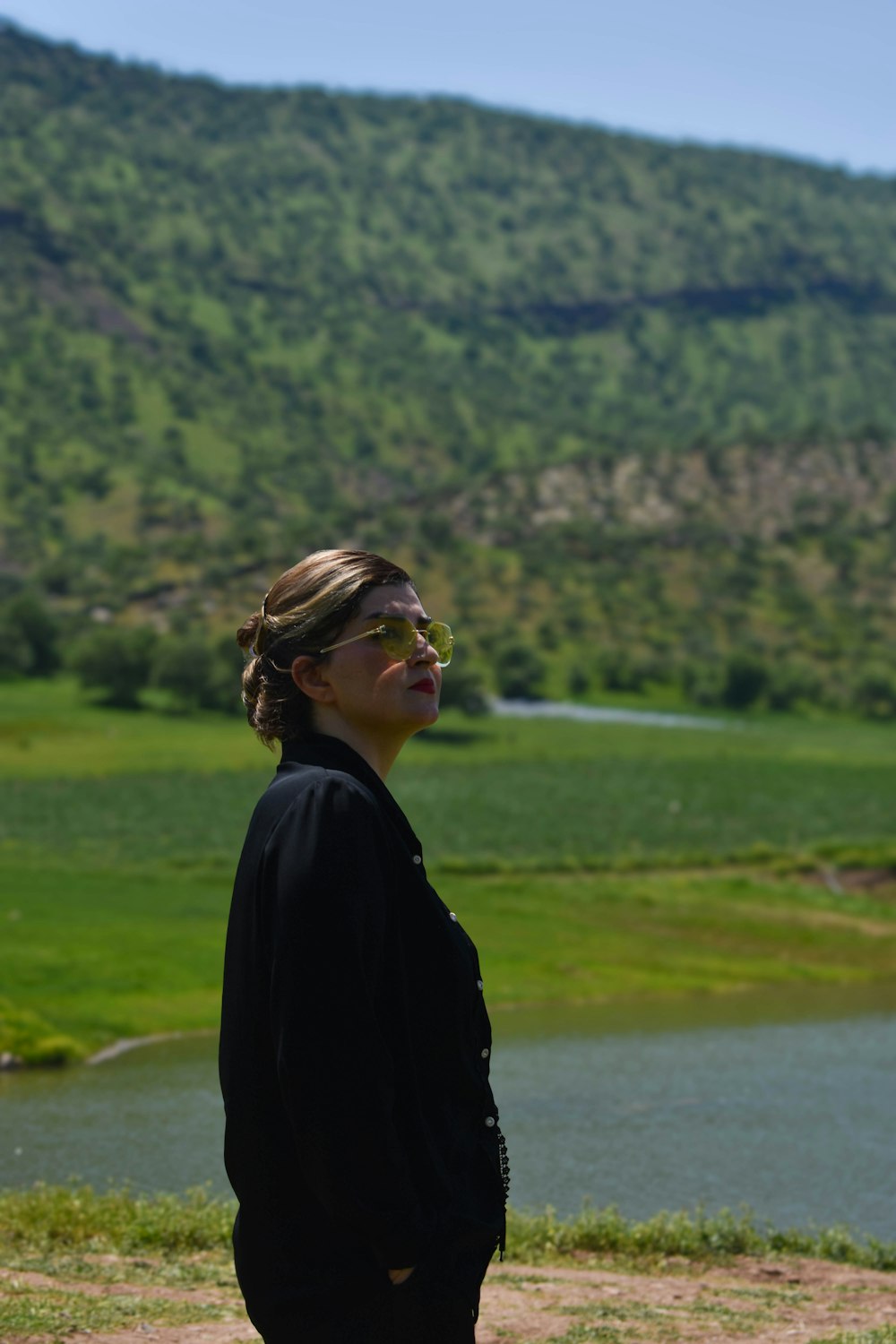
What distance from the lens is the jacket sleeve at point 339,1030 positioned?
511 centimetres

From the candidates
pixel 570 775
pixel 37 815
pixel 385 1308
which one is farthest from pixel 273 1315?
pixel 570 775

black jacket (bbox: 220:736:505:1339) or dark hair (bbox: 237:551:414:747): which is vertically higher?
dark hair (bbox: 237:551:414:747)

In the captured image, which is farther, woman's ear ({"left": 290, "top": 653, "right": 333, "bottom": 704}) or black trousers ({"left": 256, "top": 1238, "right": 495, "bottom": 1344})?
woman's ear ({"left": 290, "top": 653, "right": 333, "bottom": 704})

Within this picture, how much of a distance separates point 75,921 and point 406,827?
34.4m

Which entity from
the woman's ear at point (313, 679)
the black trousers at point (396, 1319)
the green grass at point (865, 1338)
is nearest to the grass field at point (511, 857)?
the green grass at point (865, 1338)

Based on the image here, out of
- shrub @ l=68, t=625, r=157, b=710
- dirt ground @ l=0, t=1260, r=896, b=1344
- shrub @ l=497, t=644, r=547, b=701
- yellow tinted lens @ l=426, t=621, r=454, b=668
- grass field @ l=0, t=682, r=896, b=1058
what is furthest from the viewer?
shrub @ l=497, t=644, r=547, b=701

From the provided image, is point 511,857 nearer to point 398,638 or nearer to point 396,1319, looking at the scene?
point 398,638

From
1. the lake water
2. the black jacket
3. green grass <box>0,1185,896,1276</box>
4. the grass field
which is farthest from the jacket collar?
the grass field

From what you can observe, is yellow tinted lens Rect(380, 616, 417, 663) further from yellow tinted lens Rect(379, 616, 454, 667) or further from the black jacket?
the black jacket

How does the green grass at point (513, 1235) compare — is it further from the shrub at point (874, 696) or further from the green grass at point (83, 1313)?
the shrub at point (874, 696)

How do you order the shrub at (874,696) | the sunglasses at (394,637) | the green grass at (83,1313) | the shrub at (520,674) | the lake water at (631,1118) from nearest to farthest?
the sunglasses at (394,637), the green grass at (83,1313), the lake water at (631,1118), the shrub at (874,696), the shrub at (520,674)

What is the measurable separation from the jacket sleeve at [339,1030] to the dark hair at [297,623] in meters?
0.71

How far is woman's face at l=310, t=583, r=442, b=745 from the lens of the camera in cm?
586

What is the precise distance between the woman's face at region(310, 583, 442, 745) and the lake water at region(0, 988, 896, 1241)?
1087 cm
